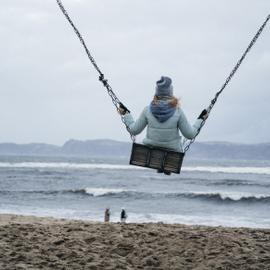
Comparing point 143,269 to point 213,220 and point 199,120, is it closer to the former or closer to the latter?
point 199,120

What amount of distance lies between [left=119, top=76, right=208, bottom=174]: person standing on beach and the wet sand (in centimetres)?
189

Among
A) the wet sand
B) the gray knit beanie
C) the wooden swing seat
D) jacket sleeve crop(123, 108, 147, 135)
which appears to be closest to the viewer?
the wooden swing seat

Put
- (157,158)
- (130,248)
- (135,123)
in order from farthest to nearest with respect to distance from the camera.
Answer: (130,248)
(135,123)
(157,158)

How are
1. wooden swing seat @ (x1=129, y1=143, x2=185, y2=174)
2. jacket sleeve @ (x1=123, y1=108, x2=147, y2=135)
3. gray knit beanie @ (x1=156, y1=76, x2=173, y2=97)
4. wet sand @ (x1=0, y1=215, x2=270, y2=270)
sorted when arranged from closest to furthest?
1. wooden swing seat @ (x1=129, y1=143, x2=185, y2=174)
2. gray knit beanie @ (x1=156, y1=76, x2=173, y2=97)
3. jacket sleeve @ (x1=123, y1=108, x2=147, y2=135)
4. wet sand @ (x1=0, y1=215, x2=270, y2=270)

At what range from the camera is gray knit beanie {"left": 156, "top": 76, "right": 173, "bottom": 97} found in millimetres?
7695

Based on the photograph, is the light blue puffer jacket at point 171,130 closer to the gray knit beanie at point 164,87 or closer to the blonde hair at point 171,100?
the blonde hair at point 171,100

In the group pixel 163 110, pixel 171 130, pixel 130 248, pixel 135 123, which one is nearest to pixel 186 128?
pixel 171 130

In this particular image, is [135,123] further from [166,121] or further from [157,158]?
[157,158]

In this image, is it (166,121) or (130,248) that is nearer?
(166,121)

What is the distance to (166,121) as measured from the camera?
25.5 ft

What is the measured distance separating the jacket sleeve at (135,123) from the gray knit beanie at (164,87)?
0.40m

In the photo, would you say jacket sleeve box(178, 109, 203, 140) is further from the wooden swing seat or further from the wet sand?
the wet sand

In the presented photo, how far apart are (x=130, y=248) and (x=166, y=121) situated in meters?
2.52

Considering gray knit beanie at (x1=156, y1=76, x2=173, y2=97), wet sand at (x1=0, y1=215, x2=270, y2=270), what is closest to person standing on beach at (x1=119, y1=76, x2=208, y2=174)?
gray knit beanie at (x1=156, y1=76, x2=173, y2=97)
